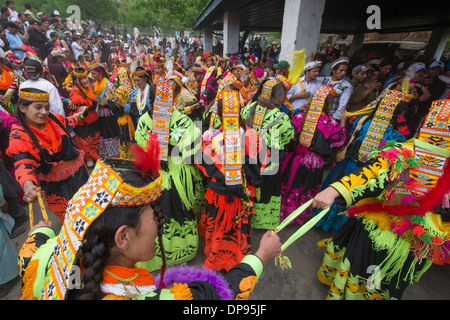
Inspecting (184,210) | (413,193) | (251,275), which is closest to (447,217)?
(413,193)

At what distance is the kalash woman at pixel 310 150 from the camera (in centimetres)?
316

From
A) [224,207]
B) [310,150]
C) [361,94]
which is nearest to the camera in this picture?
[224,207]

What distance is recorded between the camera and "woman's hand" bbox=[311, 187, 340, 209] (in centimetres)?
161

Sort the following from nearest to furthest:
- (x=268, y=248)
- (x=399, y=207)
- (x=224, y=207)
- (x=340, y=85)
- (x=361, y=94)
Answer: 1. (x=268, y=248)
2. (x=399, y=207)
3. (x=224, y=207)
4. (x=340, y=85)
5. (x=361, y=94)

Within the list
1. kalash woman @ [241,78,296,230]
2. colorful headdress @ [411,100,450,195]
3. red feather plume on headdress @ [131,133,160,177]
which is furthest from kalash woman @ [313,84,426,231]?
red feather plume on headdress @ [131,133,160,177]

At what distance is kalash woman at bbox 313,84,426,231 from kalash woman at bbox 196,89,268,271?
1.35m

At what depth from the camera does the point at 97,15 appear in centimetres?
3988

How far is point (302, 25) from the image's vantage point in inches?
182

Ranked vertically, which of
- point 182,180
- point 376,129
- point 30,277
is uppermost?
point 376,129

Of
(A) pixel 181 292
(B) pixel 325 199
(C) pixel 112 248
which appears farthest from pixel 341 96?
(C) pixel 112 248

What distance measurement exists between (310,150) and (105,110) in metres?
4.41

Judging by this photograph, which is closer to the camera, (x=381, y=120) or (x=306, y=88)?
(x=381, y=120)

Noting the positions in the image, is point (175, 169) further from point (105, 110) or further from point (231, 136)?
point (105, 110)
